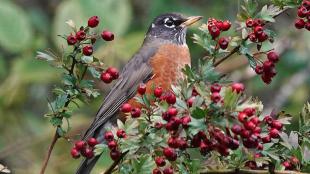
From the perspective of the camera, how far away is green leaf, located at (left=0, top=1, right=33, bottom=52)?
4.14 m

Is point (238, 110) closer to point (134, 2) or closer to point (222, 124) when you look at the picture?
point (222, 124)

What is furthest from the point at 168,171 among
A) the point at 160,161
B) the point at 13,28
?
the point at 13,28

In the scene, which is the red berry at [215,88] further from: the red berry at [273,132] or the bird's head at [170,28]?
the bird's head at [170,28]

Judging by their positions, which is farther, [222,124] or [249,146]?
[249,146]

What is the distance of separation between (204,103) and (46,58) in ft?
1.68

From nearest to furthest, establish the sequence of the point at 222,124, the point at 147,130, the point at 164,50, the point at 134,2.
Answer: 1. the point at 222,124
2. the point at 147,130
3. the point at 164,50
4. the point at 134,2

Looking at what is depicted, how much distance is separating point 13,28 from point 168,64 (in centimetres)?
100

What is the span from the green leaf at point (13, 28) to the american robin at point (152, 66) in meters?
0.66

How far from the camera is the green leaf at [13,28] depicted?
414cm

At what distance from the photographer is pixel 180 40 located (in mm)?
4043

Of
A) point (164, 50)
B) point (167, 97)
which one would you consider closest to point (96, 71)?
point (167, 97)

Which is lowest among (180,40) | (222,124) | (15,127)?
(15,127)

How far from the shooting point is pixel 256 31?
2236 millimetres

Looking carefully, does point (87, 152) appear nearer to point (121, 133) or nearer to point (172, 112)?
point (121, 133)
